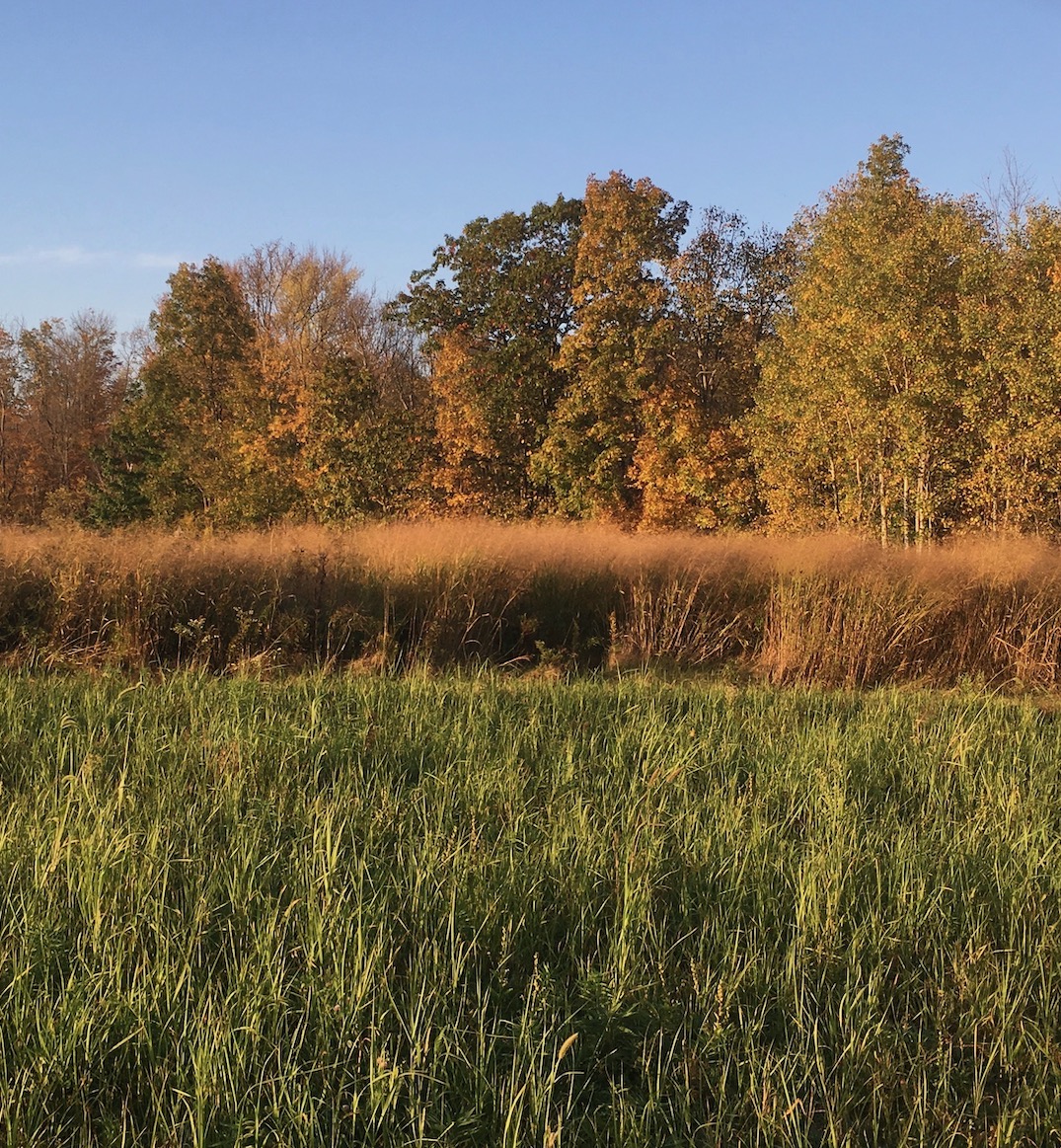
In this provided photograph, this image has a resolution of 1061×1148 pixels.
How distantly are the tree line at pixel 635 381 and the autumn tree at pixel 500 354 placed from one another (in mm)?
79

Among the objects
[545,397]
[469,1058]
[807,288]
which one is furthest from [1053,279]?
[469,1058]

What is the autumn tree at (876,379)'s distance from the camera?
60.2 feet

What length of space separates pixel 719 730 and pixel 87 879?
3.55 metres

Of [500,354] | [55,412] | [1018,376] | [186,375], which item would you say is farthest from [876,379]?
[55,412]

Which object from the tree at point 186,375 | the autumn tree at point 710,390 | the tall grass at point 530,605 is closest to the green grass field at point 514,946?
the tall grass at point 530,605

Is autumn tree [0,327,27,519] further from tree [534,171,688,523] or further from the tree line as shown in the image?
tree [534,171,688,523]

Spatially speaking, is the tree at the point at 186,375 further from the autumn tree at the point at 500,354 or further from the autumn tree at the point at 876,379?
the autumn tree at the point at 876,379

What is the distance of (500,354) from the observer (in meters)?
26.5

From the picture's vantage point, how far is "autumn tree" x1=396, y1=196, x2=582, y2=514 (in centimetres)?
2642

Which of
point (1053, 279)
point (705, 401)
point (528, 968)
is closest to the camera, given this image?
point (528, 968)

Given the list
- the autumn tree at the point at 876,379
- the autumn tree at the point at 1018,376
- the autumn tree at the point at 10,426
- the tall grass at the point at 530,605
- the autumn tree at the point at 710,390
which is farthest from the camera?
the autumn tree at the point at 10,426

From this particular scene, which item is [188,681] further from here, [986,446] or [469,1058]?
[986,446]

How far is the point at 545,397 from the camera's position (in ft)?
88.6

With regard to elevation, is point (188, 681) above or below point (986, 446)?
below
